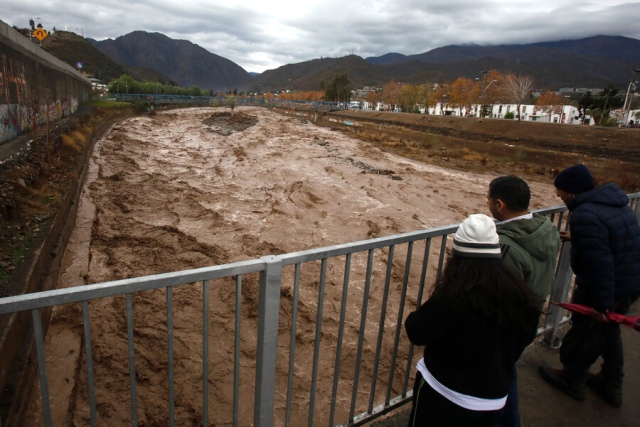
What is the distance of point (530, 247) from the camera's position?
223 cm

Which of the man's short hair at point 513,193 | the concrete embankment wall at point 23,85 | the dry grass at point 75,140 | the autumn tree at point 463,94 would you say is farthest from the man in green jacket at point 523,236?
the autumn tree at point 463,94

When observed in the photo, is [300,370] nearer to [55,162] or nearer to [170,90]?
[55,162]

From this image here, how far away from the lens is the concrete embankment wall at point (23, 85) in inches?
603

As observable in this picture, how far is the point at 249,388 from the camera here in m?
4.97

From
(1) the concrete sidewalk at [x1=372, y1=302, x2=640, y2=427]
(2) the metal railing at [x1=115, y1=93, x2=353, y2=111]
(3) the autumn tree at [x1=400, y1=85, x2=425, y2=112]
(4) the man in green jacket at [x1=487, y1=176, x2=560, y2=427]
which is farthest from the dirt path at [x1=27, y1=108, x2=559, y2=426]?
(3) the autumn tree at [x1=400, y1=85, x2=425, y2=112]

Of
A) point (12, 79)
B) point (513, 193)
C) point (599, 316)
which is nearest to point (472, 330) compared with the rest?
point (513, 193)

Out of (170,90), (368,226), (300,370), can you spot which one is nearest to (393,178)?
(368,226)

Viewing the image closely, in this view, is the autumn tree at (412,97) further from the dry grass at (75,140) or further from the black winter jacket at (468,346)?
the black winter jacket at (468,346)

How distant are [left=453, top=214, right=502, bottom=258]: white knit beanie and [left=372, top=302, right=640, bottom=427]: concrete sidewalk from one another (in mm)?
1658

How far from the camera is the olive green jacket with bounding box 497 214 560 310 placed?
2.18 metres

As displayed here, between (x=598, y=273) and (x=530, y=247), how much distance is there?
952 millimetres

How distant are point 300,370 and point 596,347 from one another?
352 centimetres

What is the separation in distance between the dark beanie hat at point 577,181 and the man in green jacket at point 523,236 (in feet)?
2.50

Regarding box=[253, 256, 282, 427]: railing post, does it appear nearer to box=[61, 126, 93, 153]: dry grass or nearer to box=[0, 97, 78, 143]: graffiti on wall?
box=[0, 97, 78, 143]: graffiti on wall
